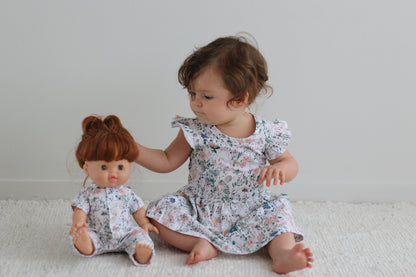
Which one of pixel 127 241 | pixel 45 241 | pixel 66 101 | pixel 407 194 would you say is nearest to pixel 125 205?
pixel 127 241

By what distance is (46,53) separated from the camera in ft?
4.99

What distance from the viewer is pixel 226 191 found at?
1.33m

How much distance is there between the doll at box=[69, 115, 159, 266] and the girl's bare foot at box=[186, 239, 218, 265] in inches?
A: 3.8

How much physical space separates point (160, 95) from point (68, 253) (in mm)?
→ 573

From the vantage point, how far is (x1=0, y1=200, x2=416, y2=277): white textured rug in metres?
1.14

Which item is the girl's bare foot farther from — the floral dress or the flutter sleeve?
the flutter sleeve

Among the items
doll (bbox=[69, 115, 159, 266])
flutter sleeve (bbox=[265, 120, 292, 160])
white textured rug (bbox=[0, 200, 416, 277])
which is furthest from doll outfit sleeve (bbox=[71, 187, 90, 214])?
flutter sleeve (bbox=[265, 120, 292, 160])

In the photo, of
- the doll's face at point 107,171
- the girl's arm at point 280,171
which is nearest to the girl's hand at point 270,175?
the girl's arm at point 280,171

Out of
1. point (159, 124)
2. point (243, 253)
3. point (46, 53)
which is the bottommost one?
point (243, 253)

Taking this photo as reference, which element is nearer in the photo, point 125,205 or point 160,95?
point 125,205

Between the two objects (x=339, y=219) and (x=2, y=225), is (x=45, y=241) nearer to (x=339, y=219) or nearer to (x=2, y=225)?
(x=2, y=225)

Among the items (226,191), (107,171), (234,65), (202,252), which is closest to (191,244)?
(202,252)

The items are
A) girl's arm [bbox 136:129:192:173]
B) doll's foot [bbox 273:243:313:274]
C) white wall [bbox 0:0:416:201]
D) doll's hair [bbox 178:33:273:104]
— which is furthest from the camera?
white wall [bbox 0:0:416:201]

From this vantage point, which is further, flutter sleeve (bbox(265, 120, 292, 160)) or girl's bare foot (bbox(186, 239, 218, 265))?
flutter sleeve (bbox(265, 120, 292, 160))
